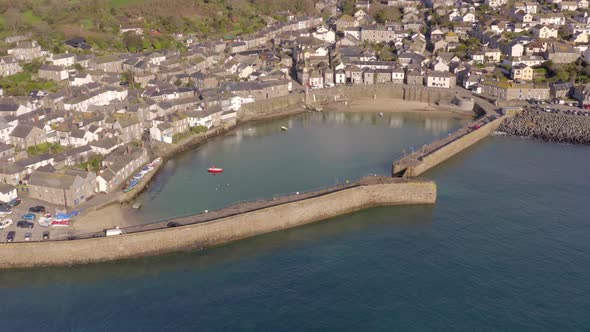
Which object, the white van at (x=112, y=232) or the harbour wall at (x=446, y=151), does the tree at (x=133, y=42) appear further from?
the white van at (x=112, y=232)

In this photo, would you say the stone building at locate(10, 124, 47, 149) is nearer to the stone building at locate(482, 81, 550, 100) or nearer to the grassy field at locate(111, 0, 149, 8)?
the stone building at locate(482, 81, 550, 100)

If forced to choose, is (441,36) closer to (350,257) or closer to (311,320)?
(350,257)

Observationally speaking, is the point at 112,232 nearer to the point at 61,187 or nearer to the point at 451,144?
the point at 61,187

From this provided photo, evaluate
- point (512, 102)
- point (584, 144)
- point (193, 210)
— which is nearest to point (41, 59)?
point (193, 210)

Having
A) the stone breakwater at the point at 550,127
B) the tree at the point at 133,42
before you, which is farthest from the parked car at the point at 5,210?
the tree at the point at 133,42

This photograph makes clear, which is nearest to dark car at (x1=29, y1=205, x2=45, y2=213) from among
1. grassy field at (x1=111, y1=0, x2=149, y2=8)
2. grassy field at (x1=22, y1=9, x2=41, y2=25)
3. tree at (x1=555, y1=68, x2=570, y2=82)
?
grassy field at (x1=22, y1=9, x2=41, y2=25)
